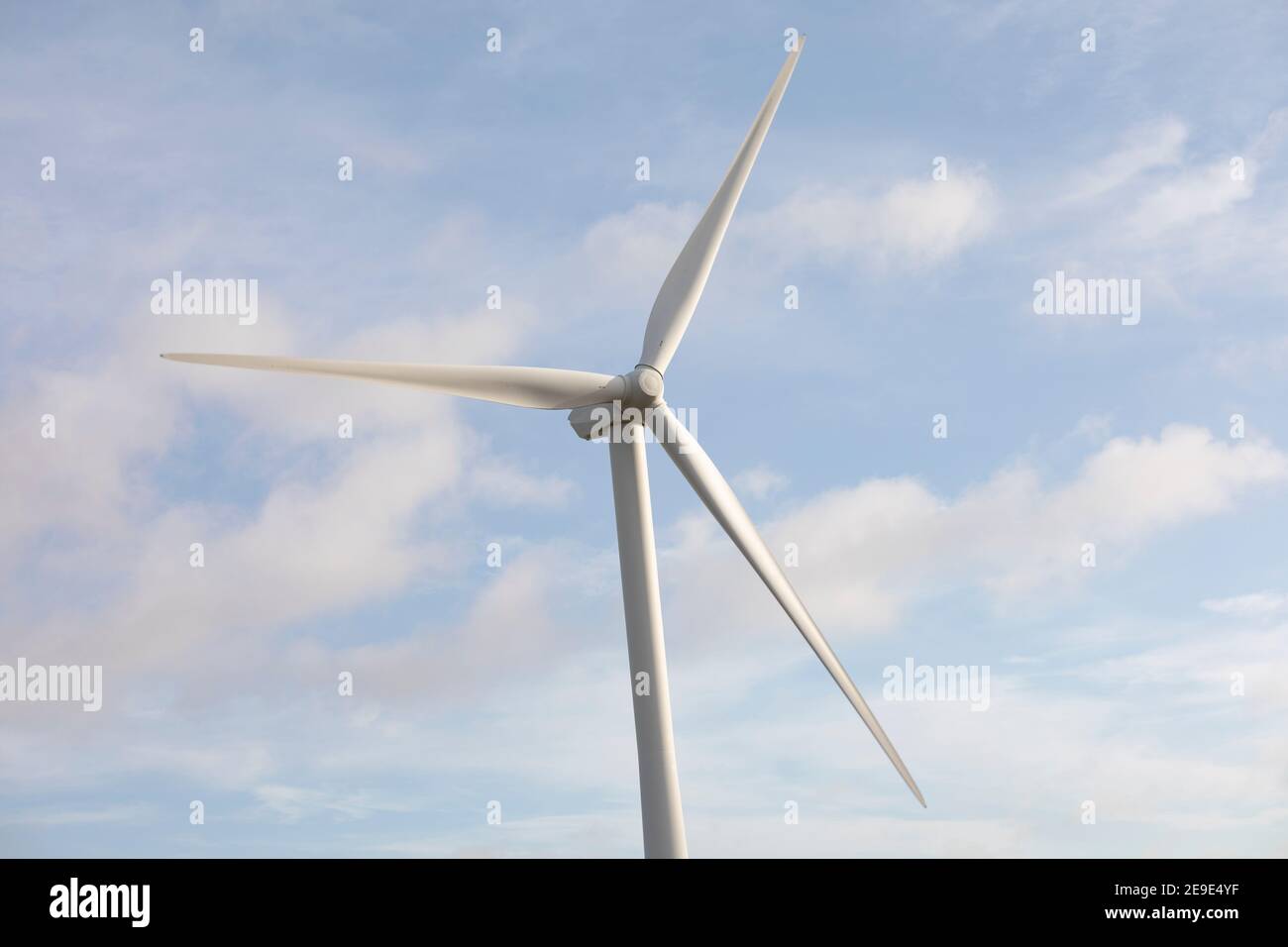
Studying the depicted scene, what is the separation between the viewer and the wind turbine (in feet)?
83.6

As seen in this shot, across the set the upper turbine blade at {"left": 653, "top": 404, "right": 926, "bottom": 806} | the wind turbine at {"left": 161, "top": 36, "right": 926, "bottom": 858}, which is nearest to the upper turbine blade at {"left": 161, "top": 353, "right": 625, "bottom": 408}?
the wind turbine at {"left": 161, "top": 36, "right": 926, "bottom": 858}

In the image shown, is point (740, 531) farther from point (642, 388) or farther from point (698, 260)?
point (698, 260)

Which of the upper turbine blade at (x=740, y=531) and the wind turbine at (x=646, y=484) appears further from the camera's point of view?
the upper turbine blade at (x=740, y=531)

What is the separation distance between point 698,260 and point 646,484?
557 centimetres

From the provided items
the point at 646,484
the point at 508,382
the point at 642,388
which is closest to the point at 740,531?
the point at 646,484

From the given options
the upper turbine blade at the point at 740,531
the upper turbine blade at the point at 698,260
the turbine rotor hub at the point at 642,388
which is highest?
the upper turbine blade at the point at 698,260

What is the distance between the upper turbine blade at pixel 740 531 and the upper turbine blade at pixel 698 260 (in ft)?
4.85

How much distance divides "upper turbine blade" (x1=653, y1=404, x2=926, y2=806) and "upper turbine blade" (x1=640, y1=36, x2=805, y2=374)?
1477 mm

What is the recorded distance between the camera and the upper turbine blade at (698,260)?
27.9 meters

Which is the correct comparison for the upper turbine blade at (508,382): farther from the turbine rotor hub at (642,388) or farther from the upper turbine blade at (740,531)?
the upper turbine blade at (740,531)

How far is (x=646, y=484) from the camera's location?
26.4 meters

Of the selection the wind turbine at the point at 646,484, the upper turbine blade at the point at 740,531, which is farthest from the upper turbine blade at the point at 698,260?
the upper turbine blade at the point at 740,531
